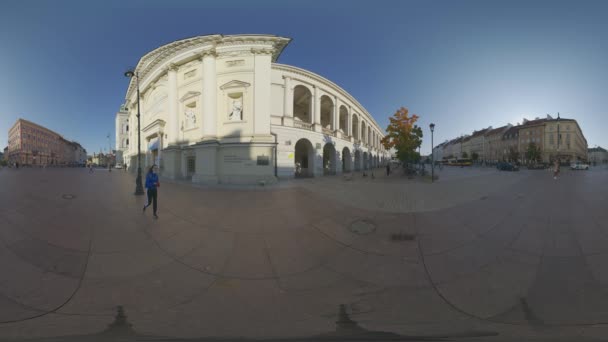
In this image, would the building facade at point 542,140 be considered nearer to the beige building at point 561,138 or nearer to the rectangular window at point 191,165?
the beige building at point 561,138

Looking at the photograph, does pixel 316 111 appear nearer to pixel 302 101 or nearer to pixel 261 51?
pixel 302 101

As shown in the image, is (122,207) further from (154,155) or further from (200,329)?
(154,155)

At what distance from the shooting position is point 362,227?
17.9ft

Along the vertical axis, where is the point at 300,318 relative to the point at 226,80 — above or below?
below

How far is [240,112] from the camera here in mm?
16500

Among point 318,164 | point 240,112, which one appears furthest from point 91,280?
point 318,164

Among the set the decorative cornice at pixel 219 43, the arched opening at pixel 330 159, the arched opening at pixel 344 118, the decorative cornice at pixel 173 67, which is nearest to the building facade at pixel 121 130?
the decorative cornice at pixel 219 43

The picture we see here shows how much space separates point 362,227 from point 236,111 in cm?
1396

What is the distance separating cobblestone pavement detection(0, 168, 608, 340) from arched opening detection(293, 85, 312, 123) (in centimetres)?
1566

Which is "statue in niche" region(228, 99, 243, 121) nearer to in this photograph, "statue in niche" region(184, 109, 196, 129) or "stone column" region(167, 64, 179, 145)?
"statue in niche" region(184, 109, 196, 129)

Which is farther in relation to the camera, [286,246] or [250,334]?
[286,246]

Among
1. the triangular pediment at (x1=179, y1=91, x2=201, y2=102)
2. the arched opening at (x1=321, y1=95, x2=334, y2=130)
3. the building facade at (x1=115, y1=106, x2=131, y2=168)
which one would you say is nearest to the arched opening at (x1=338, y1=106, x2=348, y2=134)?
the arched opening at (x1=321, y1=95, x2=334, y2=130)

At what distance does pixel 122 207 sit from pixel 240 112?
10789 millimetres

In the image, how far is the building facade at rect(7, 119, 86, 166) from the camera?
6775cm
